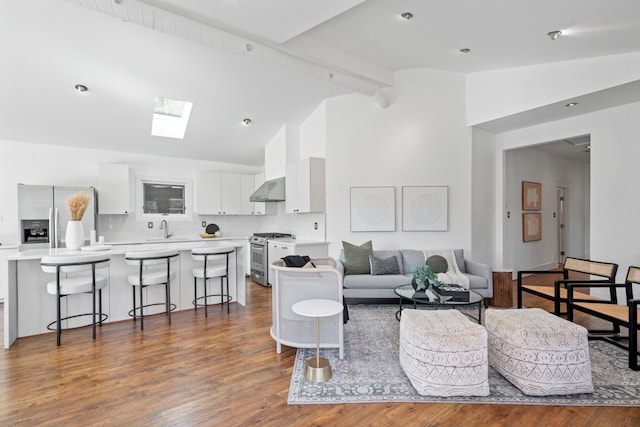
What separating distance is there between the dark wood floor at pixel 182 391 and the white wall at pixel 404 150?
2.81 metres

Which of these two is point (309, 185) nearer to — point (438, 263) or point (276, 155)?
point (276, 155)

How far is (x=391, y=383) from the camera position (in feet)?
8.14

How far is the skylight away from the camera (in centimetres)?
584

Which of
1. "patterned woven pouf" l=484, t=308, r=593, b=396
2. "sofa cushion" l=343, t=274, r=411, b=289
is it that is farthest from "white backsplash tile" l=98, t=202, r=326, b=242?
"patterned woven pouf" l=484, t=308, r=593, b=396

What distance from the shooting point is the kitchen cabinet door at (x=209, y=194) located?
6.68 metres

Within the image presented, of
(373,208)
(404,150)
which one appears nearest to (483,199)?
(404,150)

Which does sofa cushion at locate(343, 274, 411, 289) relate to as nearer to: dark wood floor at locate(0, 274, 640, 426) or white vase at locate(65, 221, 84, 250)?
dark wood floor at locate(0, 274, 640, 426)

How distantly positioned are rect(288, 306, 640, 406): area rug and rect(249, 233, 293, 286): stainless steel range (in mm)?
2978

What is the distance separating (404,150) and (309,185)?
1.69 m

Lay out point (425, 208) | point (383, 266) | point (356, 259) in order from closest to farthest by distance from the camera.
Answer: point (383, 266)
point (356, 259)
point (425, 208)

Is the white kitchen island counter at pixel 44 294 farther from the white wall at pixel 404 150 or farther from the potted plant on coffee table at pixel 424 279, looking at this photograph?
the potted plant on coffee table at pixel 424 279


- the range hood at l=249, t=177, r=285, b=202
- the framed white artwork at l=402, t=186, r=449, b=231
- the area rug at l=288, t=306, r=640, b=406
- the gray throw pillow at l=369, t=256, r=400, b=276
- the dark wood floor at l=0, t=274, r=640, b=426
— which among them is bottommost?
the dark wood floor at l=0, t=274, r=640, b=426

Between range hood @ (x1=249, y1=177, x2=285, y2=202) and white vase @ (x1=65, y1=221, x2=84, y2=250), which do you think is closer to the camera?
white vase @ (x1=65, y1=221, x2=84, y2=250)

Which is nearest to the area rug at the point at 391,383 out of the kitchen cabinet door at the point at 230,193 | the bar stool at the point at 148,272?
the bar stool at the point at 148,272
